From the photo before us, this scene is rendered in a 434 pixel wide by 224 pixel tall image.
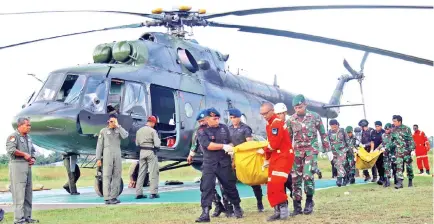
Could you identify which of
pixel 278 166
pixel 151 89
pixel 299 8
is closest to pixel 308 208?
pixel 278 166

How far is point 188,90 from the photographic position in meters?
15.3

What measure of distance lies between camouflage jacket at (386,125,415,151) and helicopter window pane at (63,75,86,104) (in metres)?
7.36

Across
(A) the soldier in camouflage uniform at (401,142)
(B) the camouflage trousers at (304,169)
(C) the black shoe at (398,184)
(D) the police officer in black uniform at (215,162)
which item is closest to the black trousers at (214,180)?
(D) the police officer in black uniform at (215,162)

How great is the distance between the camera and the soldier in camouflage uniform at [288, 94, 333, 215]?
8.77 meters

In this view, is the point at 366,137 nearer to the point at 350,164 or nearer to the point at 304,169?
the point at 350,164

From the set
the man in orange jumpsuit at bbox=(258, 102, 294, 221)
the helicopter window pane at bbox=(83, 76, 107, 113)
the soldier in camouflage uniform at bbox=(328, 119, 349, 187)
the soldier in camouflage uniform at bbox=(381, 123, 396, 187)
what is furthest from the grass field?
the soldier in camouflage uniform at bbox=(328, 119, 349, 187)

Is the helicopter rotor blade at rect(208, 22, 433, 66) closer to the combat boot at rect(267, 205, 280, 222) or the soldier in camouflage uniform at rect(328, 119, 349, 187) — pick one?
the combat boot at rect(267, 205, 280, 222)

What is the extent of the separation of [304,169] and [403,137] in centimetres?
586

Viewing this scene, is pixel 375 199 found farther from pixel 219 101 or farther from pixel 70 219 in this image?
pixel 219 101

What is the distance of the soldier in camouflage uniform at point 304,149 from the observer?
877 cm

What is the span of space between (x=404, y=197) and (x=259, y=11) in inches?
187

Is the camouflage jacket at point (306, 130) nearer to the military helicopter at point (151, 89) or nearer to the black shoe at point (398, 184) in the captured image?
the military helicopter at point (151, 89)

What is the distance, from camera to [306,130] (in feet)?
29.9

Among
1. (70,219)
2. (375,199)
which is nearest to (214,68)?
(375,199)
